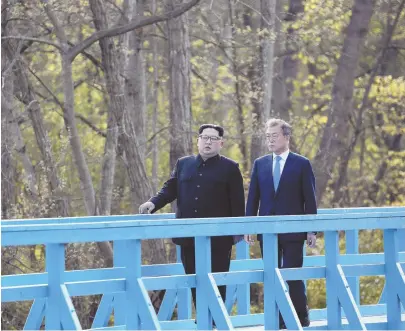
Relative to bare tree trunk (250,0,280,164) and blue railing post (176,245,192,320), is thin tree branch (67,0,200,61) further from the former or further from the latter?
blue railing post (176,245,192,320)

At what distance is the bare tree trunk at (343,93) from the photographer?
2023 centimetres

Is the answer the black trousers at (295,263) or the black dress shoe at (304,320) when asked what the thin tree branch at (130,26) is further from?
the black dress shoe at (304,320)

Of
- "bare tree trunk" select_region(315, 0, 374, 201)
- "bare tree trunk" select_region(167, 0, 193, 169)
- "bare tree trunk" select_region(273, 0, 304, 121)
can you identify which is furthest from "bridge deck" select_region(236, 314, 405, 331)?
"bare tree trunk" select_region(315, 0, 374, 201)

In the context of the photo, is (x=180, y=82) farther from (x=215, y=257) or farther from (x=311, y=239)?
(x=311, y=239)

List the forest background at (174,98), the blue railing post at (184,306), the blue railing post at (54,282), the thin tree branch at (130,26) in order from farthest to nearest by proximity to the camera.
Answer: the forest background at (174,98) → the thin tree branch at (130,26) → the blue railing post at (184,306) → the blue railing post at (54,282)

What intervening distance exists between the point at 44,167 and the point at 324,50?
8637 millimetres

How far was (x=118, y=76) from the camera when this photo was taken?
17.4 metres

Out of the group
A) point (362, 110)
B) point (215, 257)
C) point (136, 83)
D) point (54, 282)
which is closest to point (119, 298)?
point (215, 257)

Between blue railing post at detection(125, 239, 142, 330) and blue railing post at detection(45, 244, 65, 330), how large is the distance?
51 cm

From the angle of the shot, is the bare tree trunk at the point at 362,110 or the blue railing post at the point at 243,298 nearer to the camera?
the blue railing post at the point at 243,298

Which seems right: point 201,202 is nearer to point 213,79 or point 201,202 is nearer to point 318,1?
point 318,1

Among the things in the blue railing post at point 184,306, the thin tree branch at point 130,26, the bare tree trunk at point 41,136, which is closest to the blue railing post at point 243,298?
the blue railing post at point 184,306

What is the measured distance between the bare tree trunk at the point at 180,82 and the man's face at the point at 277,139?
29.9 ft

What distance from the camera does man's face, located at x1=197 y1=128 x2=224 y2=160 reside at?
8.79 meters
